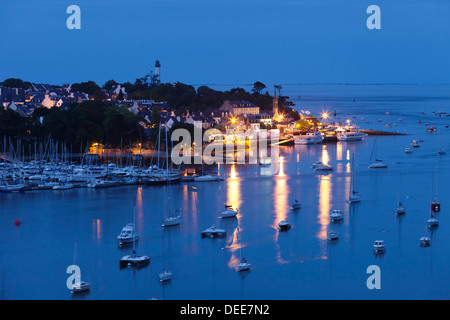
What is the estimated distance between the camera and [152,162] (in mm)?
12766

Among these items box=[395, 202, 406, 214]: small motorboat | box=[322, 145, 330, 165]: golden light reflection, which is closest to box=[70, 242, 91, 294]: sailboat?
box=[395, 202, 406, 214]: small motorboat

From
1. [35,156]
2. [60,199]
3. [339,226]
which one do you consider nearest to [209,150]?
[35,156]

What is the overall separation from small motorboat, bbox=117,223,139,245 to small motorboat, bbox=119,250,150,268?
2.19 feet

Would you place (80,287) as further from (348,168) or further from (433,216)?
(348,168)

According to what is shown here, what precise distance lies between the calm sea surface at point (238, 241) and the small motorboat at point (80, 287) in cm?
6

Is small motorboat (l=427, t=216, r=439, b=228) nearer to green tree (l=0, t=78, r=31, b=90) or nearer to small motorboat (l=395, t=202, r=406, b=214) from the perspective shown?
small motorboat (l=395, t=202, r=406, b=214)

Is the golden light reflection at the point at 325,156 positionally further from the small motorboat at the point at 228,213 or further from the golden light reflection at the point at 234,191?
the small motorboat at the point at 228,213

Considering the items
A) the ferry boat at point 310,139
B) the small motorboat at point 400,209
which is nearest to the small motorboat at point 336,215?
the small motorboat at point 400,209

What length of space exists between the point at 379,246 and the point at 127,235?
101 inches

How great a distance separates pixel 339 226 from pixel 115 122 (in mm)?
7656

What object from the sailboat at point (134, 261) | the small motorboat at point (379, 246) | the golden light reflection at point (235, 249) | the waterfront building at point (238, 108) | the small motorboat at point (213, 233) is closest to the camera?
the sailboat at point (134, 261)

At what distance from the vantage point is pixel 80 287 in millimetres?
5676

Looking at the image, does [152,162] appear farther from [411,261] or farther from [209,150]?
[411,261]

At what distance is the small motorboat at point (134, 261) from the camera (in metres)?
6.27
